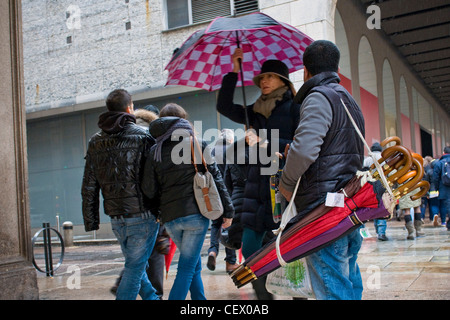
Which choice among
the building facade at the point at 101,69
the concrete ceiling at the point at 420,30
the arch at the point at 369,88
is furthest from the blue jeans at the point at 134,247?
the concrete ceiling at the point at 420,30

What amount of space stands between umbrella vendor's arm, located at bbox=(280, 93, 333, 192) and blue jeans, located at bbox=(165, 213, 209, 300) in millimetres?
1136

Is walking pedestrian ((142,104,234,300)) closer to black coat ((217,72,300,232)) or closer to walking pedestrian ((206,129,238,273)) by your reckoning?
black coat ((217,72,300,232))

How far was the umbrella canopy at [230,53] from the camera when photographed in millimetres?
4344

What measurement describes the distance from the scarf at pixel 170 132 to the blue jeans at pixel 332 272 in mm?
1470

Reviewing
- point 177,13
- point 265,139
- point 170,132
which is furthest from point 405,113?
point 170,132

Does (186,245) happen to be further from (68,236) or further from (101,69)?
(101,69)

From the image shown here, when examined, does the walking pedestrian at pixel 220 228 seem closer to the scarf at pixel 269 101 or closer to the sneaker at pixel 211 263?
the sneaker at pixel 211 263

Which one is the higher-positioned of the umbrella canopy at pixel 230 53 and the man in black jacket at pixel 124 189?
the umbrella canopy at pixel 230 53

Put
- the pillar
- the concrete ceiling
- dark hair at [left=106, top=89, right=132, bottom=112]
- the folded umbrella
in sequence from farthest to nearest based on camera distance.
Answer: the concrete ceiling, the pillar, dark hair at [left=106, top=89, right=132, bottom=112], the folded umbrella

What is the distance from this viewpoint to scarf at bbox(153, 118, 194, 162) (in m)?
3.77

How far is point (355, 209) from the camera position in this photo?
2.71m

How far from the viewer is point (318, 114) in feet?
9.05

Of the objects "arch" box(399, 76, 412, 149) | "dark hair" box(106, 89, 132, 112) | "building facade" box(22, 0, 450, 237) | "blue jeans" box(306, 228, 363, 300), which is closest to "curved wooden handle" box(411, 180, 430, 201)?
"blue jeans" box(306, 228, 363, 300)
